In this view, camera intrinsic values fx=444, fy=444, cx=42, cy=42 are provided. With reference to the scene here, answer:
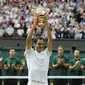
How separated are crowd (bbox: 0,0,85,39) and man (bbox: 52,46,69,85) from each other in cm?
685

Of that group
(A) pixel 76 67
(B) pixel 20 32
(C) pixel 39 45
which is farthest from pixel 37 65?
(B) pixel 20 32

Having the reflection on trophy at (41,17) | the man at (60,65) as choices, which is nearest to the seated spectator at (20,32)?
the man at (60,65)

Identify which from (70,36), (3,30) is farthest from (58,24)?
(3,30)

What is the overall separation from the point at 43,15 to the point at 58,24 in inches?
520

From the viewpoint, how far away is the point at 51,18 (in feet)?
69.4

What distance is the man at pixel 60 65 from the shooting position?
11148 mm

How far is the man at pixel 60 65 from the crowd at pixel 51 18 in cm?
685

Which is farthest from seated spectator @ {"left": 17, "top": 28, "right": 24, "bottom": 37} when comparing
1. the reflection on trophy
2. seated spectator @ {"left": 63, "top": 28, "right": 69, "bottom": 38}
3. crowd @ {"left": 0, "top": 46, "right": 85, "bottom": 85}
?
the reflection on trophy

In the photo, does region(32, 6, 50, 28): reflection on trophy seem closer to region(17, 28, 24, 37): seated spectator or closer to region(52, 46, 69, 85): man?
region(52, 46, 69, 85): man

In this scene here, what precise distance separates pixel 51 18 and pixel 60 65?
10002mm

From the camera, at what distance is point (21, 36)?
1880cm

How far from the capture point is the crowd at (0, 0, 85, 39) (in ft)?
62.5

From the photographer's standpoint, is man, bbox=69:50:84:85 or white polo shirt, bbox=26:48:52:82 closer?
white polo shirt, bbox=26:48:52:82

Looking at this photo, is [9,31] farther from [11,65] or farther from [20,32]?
[11,65]
